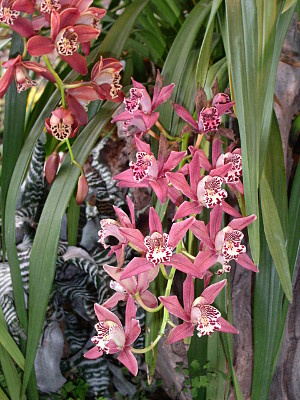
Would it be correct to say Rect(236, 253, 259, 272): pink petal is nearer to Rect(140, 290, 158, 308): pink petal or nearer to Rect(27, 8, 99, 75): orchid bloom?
Rect(140, 290, 158, 308): pink petal

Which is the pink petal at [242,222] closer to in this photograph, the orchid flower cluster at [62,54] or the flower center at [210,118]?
the flower center at [210,118]

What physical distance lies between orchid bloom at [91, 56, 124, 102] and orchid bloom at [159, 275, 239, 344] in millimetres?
222

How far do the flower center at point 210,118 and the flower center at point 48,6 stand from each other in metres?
0.19

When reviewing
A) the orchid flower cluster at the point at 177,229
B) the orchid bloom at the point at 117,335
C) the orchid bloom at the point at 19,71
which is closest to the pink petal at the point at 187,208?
the orchid flower cluster at the point at 177,229

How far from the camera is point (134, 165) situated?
484mm

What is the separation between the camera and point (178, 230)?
481 mm

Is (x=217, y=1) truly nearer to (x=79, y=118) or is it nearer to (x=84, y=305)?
(x=79, y=118)

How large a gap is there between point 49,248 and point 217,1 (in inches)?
12.7

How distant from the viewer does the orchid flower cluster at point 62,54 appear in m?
0.53

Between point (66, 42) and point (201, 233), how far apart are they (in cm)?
24

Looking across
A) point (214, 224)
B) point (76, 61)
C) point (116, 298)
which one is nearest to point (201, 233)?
point (214, 224)

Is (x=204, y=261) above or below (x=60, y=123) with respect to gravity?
below

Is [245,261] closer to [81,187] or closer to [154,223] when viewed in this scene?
[154,223]

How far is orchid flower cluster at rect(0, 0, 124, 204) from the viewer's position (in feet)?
1.74
